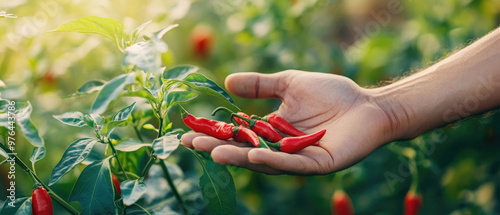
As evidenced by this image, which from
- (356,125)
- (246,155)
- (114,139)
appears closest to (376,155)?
(356,125)

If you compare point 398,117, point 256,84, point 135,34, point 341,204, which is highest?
point 135,34

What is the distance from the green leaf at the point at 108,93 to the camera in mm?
997

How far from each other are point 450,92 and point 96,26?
1.37m

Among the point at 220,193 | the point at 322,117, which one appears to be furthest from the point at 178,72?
the point at 322,117

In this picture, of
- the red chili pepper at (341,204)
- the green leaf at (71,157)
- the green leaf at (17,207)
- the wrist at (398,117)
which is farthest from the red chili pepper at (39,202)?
the red chili pepper at (341,204)

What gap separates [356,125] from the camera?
168cm

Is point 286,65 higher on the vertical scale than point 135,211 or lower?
higher

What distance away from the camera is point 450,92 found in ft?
5.77

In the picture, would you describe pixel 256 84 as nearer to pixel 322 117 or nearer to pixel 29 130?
pixel 322 117

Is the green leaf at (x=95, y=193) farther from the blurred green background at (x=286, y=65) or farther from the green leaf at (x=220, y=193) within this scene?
the blurred green background at (x=286, y=65)

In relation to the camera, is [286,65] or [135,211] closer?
[135,211]

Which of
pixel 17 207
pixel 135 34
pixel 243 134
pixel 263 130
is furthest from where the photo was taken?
pixel 263 130

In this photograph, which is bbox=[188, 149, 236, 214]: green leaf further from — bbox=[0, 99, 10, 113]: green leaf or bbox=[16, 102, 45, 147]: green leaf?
bbox=[0, 99, 10, 113]: green leaf

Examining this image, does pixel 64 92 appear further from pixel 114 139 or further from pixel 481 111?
pixel 481 111
